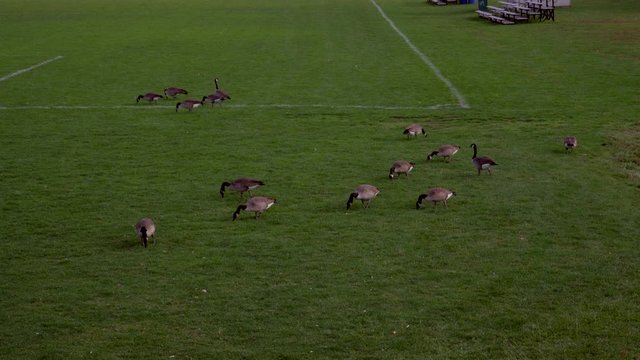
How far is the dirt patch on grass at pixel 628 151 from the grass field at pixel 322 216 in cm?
6

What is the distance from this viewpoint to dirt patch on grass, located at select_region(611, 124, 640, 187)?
14.7m

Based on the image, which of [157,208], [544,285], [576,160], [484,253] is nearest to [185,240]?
[157,208]

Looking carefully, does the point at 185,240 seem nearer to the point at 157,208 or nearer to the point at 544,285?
the point at 157,208

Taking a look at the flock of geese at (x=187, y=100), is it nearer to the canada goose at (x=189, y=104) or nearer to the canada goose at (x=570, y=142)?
the canada goose at (x=189, y=104)

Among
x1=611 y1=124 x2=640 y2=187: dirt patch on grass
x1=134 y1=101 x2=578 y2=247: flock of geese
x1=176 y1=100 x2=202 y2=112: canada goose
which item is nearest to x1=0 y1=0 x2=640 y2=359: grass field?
x1=611 y1=124 x2=640 y2=187: dirt patch on grass

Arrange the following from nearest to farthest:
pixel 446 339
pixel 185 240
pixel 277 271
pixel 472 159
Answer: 1. pixel 446 339
2. pixel 277 271
3. pixel 185 240
4. pixel 472 159

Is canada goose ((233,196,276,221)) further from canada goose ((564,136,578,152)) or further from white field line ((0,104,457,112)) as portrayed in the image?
white field line ((0,104,457,112))

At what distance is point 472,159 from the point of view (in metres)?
15.0

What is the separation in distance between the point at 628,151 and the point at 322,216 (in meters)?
6.32

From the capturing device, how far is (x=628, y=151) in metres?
16.1

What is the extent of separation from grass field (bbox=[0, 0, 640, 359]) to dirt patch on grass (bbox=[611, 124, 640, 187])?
0.06 meters

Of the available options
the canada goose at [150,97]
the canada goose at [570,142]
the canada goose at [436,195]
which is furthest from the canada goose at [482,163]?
the canada goose at [150,97]

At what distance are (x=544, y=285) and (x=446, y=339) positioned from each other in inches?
69.5

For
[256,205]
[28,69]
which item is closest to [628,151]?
[256,205]
